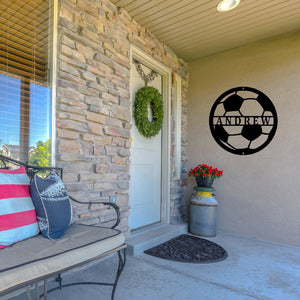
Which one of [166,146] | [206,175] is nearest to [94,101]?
[166,146]

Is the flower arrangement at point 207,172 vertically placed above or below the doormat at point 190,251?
above

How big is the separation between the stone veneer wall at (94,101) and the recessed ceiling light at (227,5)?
93cm

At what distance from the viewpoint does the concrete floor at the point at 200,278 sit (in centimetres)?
167

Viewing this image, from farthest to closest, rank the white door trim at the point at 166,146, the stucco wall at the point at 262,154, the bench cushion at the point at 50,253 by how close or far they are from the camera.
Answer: the white door trim at the point at 166,146 → the stucco wall at the point at 262,154 → the bench cushion at the point at 50,253

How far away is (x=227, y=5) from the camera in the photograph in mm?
2332

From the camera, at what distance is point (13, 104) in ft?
5.71

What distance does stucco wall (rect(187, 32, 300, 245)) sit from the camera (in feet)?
9.27

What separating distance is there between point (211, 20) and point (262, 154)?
172 centimetres

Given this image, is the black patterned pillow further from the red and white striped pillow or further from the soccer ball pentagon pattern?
the soccer ball pentagon pattern

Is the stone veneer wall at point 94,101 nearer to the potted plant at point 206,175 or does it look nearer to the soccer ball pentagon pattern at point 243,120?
the potted plant at point 206,175

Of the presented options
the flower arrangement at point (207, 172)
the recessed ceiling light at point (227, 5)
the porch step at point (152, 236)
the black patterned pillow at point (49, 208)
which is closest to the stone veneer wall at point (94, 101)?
the porch step at point (152, 236)

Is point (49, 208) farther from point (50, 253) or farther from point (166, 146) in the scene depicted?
point (166, 146)

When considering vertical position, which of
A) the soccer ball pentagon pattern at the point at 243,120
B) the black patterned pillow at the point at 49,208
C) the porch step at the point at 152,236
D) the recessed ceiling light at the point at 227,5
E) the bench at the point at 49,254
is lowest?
the porch step at the point at 152,236

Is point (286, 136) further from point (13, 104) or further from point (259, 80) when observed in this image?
point (13, 104)
